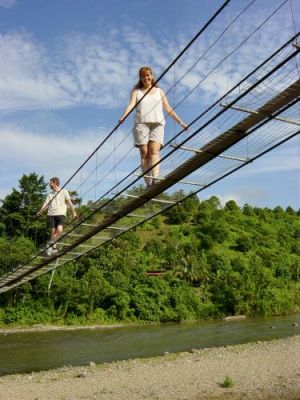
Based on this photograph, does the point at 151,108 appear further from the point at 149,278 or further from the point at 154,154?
the point at 149,278

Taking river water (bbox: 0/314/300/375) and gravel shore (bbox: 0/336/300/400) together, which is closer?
gravel shore (bbox: 0/336/300/400)

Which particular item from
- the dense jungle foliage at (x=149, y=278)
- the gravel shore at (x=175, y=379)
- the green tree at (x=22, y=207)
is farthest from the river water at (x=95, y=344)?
the green tree at (x=22, y=207)

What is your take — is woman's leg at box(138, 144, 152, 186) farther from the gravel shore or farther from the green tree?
the green tree

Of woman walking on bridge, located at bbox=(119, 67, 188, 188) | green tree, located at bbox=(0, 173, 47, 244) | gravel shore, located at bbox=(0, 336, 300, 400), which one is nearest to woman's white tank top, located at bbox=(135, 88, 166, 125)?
woman walking on bridge, located at bbox=(119, 67, 188, 188)

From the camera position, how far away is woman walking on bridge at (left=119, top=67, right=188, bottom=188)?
15.8 ft

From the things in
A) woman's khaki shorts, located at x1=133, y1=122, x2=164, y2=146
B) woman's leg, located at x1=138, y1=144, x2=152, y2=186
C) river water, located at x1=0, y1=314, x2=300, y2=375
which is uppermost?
woman's khaki shorts, located at x1=133, y1=122, x2=164, y2=146

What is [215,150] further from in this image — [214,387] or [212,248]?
[212,248]

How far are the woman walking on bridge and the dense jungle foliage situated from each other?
69.4 ft

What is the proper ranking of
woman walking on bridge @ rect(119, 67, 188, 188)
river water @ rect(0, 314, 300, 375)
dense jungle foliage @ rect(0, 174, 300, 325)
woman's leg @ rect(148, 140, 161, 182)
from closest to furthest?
woman walking on bridge @ rect(119, 67, 188, 188), woman's leg @ rect(148, 140, 161, 182), river water @ rect(0, 314, 300, 375), dense jungle foliage @ rect(0, 174, 300, 325)

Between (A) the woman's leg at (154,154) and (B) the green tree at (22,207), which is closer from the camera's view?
(A) the woman's leg at (154,154)

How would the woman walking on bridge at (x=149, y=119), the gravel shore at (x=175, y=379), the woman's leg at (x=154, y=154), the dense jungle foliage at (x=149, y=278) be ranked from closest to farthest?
1. the woman walking on bridge at (x=149, y=119)
2. the woman's leg at (x=154, y=154)
3. the gravel shore at (x=175, y=379)
4. the dense jungle foliage at (x=149, y=278)

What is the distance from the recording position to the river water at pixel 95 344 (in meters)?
15.2

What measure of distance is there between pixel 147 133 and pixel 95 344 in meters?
16.1

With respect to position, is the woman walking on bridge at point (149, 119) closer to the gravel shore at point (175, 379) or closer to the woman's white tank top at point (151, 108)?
the woman's white tank top at point (151, 108)
